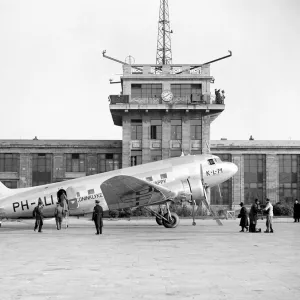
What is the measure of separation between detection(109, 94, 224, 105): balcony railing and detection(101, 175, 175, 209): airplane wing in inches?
1241

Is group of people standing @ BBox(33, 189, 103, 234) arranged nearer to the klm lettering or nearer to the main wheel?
the main wheel

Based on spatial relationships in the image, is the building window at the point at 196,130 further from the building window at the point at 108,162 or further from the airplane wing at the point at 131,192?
the airplane wing at the point at 131,192

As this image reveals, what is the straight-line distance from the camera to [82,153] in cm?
7762

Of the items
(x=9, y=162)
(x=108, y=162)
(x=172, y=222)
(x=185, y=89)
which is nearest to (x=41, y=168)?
(x=9, y=162)

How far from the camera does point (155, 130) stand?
2835 inches

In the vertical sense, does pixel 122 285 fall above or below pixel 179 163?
below

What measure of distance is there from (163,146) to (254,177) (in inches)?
579

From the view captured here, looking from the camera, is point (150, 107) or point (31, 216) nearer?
point (31, 216)

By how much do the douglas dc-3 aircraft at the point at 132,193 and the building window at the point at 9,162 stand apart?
122ft

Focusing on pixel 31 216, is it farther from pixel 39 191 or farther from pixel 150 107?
pixel 150 107

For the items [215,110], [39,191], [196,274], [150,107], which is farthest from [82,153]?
[196,274]

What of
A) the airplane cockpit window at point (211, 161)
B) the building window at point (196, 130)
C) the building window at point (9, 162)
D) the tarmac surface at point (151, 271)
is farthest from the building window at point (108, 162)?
the tarmac surface at point (151, 271)

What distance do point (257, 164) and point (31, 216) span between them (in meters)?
45.7

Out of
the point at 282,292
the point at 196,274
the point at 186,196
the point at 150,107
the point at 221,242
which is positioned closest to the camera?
the point at 282,292
